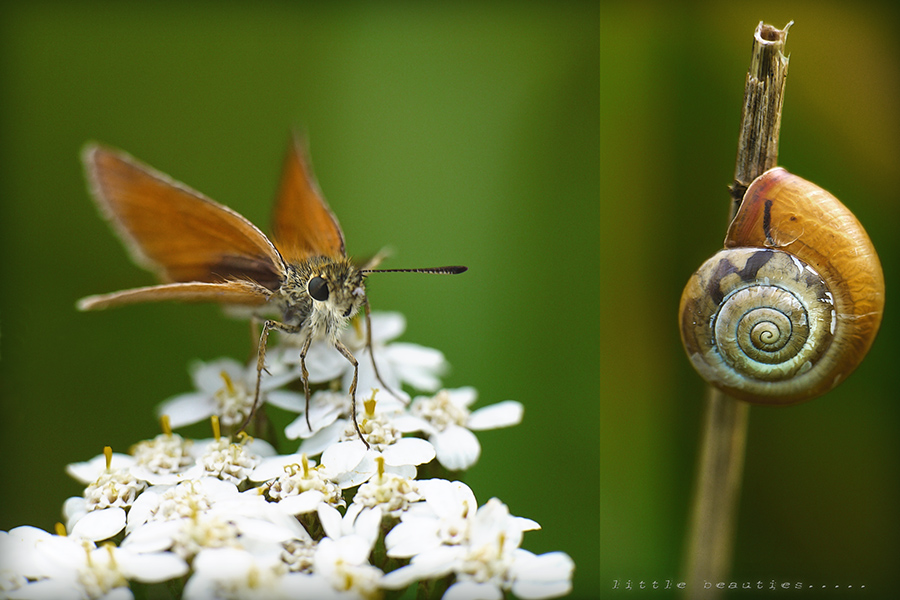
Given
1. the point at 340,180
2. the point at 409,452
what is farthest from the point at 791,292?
the point at 340,180

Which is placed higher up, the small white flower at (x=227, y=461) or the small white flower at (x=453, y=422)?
the small white flower at (x=453, y=422)

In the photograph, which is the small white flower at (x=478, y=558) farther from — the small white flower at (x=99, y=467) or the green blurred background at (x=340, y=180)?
the green blurred background at (x=340, y=180)

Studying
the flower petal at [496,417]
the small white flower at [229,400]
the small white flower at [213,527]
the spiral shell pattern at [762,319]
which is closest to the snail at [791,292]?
the spiral shell pattern at [762,319]

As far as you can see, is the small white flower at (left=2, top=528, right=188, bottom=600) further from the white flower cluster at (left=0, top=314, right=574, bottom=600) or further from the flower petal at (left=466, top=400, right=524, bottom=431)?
the flower petal at (left=466, top=400, right=524, bottom=431)

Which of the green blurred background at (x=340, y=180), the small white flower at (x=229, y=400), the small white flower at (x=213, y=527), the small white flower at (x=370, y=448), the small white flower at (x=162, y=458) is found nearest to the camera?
the small white flower at (x=213, y=527)

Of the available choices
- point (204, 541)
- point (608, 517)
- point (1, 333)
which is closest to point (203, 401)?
point (204, 541)
